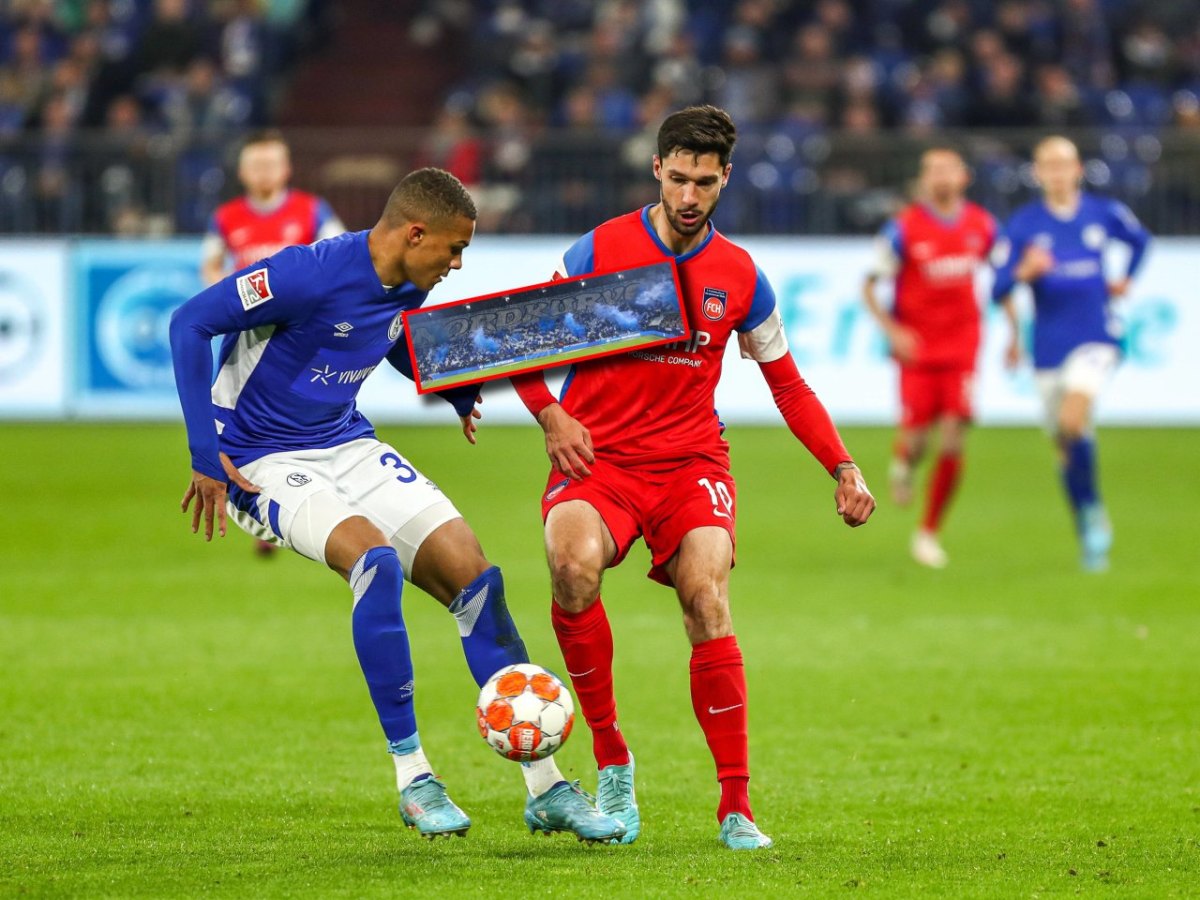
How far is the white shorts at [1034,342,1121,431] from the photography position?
39.7 ft

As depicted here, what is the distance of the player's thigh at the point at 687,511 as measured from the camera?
5828 mm

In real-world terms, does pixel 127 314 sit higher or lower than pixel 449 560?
higher

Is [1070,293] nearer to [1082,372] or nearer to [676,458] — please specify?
[1082,372]

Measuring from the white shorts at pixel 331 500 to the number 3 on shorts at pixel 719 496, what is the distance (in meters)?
0.79

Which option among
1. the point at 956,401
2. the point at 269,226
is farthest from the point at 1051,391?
the point at 269,226

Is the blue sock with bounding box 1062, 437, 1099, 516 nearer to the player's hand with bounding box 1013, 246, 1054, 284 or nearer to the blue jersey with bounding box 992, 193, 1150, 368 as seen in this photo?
the blue jersey with bounding box 992, 193, 1150, 368

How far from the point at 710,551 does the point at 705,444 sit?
1.55 ft

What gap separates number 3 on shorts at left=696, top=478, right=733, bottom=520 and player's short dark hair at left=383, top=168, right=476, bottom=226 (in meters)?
1.10

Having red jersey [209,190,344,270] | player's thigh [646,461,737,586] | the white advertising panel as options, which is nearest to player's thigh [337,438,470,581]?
player's thigh [646,461,737,586]

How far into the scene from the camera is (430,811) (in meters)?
5.55

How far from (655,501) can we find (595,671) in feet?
1.82

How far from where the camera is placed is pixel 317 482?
237 inches

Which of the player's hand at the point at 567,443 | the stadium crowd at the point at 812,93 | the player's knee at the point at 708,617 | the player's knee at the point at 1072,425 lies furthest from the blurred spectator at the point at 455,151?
the player's knee at the point at 708,617

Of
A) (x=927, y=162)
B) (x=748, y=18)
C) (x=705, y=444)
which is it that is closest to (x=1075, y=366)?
(x=927, y=162)
